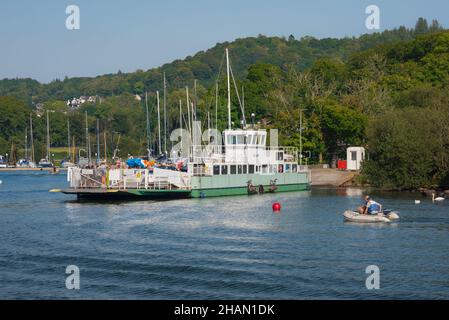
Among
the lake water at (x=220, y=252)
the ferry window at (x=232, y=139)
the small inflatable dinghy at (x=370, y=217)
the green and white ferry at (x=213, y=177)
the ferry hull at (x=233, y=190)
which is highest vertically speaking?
the ferry window at (x=232, y=139)

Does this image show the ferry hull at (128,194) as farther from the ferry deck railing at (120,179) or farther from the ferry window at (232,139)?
the ferry window at (232,139)

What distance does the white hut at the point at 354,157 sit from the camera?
106812mm

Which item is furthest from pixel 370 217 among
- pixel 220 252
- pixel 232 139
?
pixel 232 139

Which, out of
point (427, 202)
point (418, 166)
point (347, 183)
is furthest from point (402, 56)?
point (427, 202)

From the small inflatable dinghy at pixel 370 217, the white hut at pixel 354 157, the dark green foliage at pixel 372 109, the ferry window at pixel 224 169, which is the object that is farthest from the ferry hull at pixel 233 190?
the small inflatable dinghy at pixel 370 217

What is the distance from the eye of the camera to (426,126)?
88750mm

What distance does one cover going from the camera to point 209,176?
8219 cm

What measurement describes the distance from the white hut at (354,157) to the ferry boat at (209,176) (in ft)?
39.1

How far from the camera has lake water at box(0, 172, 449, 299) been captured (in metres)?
36.5

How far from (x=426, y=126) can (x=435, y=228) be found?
1433 inches

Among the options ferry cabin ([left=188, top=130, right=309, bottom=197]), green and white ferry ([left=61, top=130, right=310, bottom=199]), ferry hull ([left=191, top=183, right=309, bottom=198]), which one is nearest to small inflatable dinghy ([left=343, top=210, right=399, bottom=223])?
green and white ferry ([left=61, top=130, right=310, bottom=199])

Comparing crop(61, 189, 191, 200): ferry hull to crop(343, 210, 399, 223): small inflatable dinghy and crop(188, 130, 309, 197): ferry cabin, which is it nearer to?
crop(188, 130, 309, 197): ferry cabin
